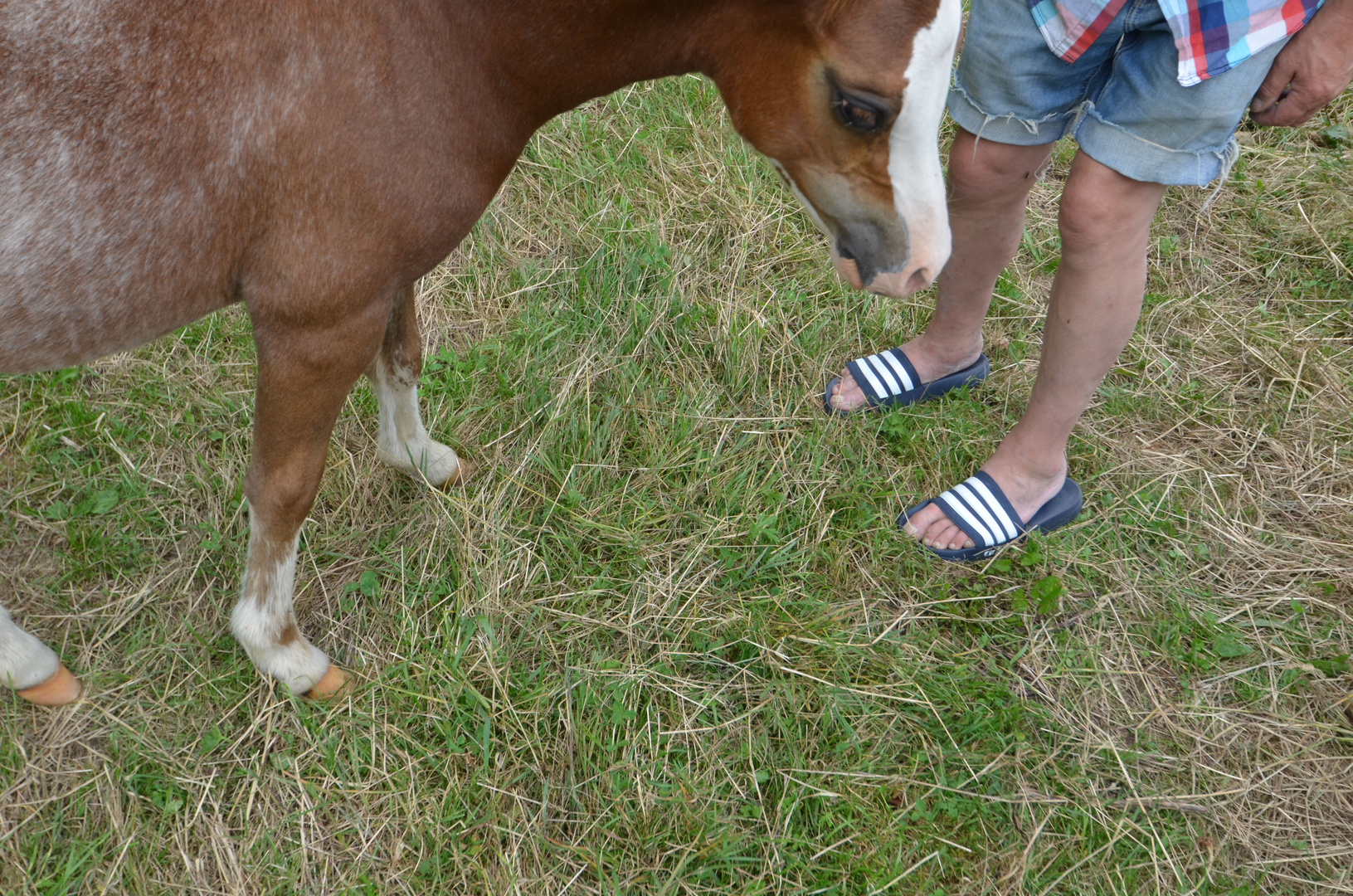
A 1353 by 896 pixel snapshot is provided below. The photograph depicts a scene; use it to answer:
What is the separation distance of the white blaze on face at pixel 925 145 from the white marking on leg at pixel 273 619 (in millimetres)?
1386

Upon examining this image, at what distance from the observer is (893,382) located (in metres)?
2.66

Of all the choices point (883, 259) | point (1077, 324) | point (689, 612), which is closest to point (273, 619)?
point (689, 612)

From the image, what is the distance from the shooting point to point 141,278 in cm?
148

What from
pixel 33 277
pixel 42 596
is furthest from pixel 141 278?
pixel 42 596

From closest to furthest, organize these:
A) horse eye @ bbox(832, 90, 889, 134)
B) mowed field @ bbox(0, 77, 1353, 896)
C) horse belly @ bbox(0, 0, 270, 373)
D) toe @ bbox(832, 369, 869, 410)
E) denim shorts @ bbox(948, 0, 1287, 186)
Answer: horse belly @ bbox(0, 0, 270, 373), horse eye @ bbox(832, 90, 889, 134), denim shorts @ bbox(948, 0, 1287, 186), mowed field @ bbox(0, 77, 1353, 896), toe @ bbox(832, 369, 869, 410)

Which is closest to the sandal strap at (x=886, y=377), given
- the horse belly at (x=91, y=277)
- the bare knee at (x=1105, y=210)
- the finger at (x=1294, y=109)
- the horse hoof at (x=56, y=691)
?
the bare knee at (x=1105, y=210)

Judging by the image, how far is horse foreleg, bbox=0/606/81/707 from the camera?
1841 mm

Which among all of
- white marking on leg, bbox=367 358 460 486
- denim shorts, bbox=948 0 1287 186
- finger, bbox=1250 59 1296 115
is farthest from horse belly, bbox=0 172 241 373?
finger, bbox=1250 59 1296 115

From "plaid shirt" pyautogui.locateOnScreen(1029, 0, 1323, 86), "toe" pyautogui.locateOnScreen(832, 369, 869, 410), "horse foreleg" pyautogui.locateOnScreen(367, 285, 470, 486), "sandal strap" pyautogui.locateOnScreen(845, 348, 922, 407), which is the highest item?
"plaid shirt" pyautogui.locateOnScreen(1029, 0, 1323, 86)

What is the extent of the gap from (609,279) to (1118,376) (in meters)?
1.69

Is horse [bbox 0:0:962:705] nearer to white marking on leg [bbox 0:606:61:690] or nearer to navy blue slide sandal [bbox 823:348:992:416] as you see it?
white marking on leg [bbox 0:606:61:690]

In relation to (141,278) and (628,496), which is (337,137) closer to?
(141,278)

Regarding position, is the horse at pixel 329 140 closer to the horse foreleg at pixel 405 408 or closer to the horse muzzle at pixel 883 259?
the horse muzzle at pixel 883 259

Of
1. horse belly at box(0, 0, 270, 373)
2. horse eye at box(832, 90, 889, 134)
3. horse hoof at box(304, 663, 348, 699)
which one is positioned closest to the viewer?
horse belly at box(0, 0, 270, 373)
